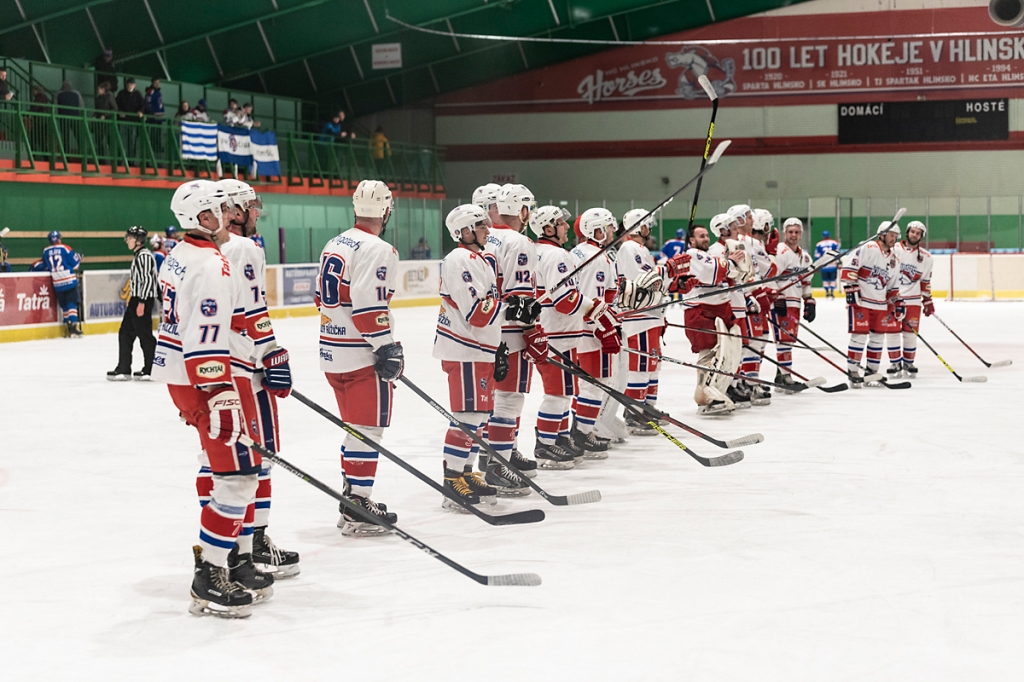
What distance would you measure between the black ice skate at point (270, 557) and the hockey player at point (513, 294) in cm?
174

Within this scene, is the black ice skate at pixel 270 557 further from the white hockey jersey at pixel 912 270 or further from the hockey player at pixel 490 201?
the white hockey jersey at pixel 912 270

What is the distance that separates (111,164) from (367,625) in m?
17.1

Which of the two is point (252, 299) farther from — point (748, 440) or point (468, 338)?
point (748, 440)

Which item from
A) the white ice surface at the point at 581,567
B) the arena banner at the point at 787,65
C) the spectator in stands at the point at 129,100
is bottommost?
the white ice surface at the point at 581,567

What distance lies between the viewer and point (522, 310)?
595cm

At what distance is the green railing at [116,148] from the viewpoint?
1770cm

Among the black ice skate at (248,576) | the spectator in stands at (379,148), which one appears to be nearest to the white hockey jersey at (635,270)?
the black ice skate at (248,576)

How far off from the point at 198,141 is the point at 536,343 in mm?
15441

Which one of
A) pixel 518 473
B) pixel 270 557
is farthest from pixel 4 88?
pixel 270 557

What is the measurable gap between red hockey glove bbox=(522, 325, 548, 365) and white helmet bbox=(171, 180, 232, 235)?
2513 mm

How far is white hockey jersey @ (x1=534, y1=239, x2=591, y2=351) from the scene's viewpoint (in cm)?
659

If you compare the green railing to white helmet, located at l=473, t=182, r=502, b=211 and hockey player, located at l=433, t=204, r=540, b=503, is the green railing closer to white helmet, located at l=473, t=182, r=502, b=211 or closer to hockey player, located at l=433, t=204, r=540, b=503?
→ white helmet, located at l=473, t=182, r=502, b=211

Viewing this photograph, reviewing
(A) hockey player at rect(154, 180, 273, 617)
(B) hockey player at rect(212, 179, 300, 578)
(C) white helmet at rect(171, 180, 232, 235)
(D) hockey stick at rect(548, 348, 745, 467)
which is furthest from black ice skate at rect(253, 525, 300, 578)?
(D) hockey stick at rect(548, 348, 745, 467)

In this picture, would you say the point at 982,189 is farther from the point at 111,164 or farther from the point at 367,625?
→ the point at 367,625
